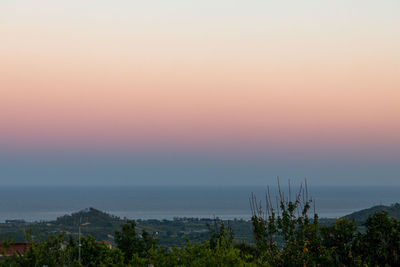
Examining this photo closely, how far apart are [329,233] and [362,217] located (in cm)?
2648

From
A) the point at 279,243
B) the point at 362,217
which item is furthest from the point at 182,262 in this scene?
the point at 362,217

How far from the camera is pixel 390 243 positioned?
809 cm

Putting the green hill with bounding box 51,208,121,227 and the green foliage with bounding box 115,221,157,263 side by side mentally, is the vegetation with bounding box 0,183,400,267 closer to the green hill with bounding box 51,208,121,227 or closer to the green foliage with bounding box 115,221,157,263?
the green foliage with bounding box 115,221,157,263

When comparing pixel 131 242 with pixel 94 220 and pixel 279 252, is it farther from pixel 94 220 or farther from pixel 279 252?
pixel 94 220

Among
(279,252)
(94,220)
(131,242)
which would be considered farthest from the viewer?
(94,220)

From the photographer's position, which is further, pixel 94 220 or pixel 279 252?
pixel 94 220

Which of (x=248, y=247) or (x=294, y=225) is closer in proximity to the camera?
(x=294, y=225)

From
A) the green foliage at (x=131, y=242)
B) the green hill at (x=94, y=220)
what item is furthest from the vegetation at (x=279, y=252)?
the green hill at (x=94, y=220)

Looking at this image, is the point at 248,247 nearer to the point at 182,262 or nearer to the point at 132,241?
the point at 132,241

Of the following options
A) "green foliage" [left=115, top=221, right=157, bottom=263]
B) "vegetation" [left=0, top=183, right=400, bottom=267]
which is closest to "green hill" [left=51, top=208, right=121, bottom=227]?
"green foliage" [left=115, top=221, right=157, bottom=263]

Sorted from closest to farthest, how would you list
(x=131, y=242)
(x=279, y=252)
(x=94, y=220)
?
(x=279, y=252)
(x=131, y=242)
(x=94, y=220)

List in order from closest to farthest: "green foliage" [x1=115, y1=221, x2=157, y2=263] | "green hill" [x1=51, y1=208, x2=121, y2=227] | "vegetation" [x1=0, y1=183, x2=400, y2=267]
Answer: "vegetation" [x1=0, y1=183, x2=400, y2=267] → "green foliage" [x1=115, y1=221, x2=157, y2=263] → "green hill" [x1=51, y1=208, x2=121, y2=227]

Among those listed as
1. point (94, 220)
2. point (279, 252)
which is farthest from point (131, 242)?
point (94, 220)

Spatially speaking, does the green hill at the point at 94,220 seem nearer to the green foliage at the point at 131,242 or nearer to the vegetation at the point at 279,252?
the green foliage at the point at 131,242
